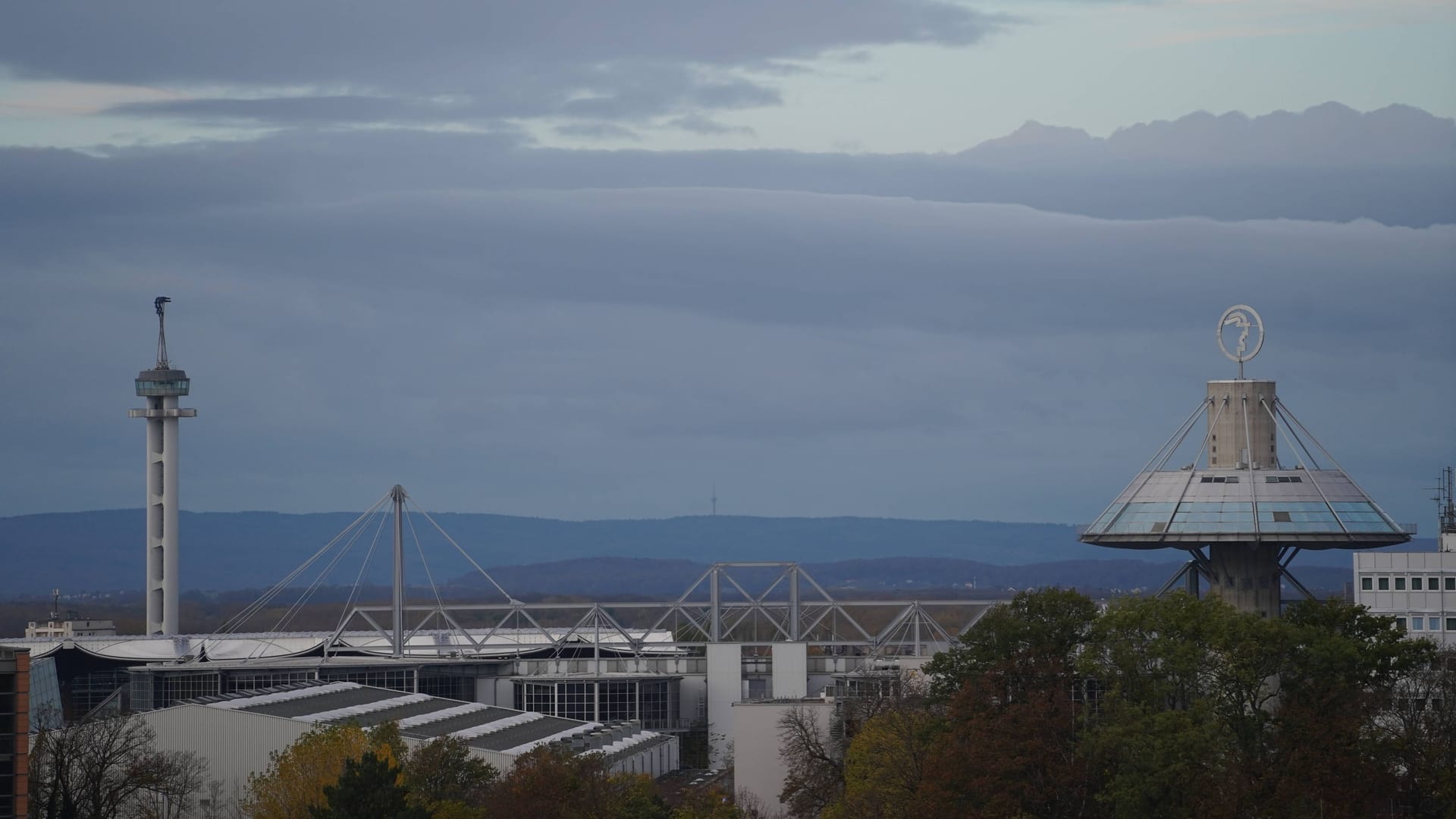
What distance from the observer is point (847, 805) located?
3361 inches

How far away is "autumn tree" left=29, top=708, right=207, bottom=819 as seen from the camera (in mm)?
89438

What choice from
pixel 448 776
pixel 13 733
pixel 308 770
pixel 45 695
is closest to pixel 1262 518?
pixel 448 776

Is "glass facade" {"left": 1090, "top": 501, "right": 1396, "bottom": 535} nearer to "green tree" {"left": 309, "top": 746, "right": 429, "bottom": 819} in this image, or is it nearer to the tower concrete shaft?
the tower concrete shaft

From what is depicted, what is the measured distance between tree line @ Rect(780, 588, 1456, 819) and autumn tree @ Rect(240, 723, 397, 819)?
19.4 m

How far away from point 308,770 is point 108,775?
45.7 ft

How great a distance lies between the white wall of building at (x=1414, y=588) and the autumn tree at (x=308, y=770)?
77.6 metres

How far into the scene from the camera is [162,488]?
18050 centimetres

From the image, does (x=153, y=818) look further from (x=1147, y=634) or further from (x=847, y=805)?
(x=1147, y=634)

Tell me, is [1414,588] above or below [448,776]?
above

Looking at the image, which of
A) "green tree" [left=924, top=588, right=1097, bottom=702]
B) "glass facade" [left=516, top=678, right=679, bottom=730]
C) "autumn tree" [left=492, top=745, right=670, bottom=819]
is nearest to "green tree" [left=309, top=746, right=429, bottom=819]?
"autumn tree" [left=492, top=745, right=670, bottom=819]

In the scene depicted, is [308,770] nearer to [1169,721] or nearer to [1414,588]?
[1169,721]

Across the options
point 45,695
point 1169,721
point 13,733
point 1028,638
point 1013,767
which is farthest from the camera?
point 45,695

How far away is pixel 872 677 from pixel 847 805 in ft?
122

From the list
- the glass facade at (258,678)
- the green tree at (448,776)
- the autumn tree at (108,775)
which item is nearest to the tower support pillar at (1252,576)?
the green tree at (448,776)
